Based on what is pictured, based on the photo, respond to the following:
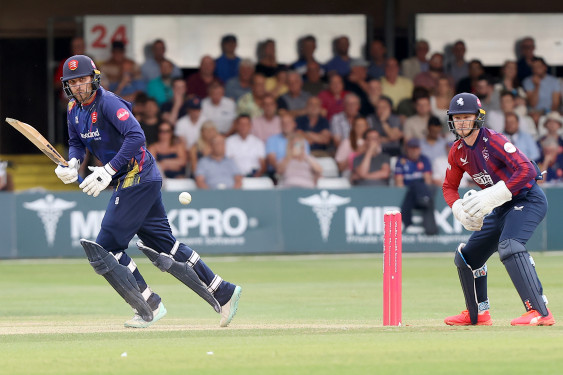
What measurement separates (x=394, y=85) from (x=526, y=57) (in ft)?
10.1

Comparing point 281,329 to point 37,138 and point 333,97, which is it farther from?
point 333,97

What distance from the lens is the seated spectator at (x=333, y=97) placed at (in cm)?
2055

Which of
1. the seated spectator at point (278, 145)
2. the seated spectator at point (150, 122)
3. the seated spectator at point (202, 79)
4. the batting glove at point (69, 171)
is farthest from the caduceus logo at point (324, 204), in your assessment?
the batting glove at point (69, 171)

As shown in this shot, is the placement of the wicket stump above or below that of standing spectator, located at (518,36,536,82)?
below

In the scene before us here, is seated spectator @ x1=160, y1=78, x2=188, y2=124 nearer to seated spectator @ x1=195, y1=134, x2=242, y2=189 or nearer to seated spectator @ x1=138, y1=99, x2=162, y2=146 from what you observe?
seated spectator @ x1=138, y1=99, x2=162, y2=146

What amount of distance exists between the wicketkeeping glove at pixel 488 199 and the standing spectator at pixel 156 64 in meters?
12.3

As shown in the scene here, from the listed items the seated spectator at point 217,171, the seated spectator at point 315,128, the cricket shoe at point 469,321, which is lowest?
the cricket shoe at point 469,321

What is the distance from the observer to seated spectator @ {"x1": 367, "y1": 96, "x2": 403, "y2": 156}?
20.1m

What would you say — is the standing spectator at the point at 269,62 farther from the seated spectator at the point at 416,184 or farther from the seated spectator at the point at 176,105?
the seated spectator at the point at 416,184

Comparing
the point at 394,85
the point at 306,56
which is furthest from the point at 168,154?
the point at 394,85

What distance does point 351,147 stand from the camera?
64.8 feet

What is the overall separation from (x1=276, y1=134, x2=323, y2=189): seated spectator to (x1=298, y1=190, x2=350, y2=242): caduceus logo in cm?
52

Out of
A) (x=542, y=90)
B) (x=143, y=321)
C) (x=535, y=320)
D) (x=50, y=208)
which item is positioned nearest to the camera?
(x=535, y=320)

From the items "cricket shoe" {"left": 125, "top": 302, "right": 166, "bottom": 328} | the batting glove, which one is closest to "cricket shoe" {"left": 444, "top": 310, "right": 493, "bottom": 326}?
"cricket shoe" {"left": 125, "top": 302, "right": 166, "bottom": 328}
